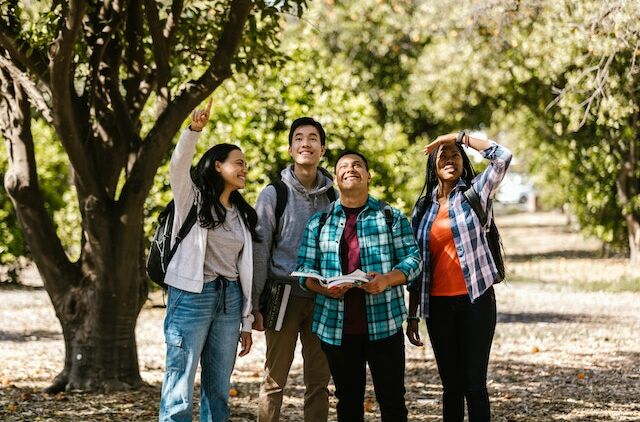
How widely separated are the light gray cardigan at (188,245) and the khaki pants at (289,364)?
357 mm

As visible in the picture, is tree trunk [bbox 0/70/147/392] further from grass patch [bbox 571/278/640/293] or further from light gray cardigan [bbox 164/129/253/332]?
grass patch [bbox 571/278/640/293]

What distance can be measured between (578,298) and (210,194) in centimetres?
1223

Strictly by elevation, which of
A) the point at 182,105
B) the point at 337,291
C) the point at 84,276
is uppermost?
the point at 182,105

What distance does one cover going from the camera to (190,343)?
500cm

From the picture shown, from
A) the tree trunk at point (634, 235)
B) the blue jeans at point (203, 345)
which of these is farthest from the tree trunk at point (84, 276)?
the tree trunk at point (634, 235)

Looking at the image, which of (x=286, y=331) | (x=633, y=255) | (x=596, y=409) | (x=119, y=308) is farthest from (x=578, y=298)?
(x=286, y=331)

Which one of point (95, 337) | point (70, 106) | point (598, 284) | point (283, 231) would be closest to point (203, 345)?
point (283, 231)

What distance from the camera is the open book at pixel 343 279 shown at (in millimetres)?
→ 4711

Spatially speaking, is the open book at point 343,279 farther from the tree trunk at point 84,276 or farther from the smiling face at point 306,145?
the tree trunk at point 84,276

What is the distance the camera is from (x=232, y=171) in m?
5.14

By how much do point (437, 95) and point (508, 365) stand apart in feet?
46.9

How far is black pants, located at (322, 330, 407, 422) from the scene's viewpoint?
4984mm

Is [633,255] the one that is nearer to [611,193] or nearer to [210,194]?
[611,193]

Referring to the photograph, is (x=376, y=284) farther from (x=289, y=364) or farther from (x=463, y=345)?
(x=289, y=364)
